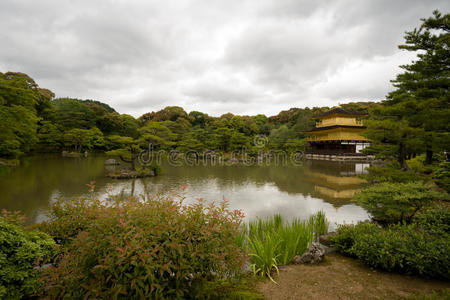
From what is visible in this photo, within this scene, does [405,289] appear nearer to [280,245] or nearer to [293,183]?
[280,245]

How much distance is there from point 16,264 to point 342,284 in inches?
136

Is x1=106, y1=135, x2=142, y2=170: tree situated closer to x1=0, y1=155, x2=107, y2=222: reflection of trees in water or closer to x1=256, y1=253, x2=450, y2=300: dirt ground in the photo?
x1=0, y1=155, x2=107, y2=222: reflection of trees in water

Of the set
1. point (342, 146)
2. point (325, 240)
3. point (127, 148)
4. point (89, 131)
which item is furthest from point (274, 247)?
point (89, 131)

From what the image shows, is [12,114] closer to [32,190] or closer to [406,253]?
[32,190]

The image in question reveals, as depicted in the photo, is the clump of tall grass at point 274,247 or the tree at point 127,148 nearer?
the clump of tall grass at point 274,247

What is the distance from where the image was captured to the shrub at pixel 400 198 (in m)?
4.16

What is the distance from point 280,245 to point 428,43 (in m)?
7.46

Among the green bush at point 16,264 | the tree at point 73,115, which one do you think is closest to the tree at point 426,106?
the green bush at point 16,264

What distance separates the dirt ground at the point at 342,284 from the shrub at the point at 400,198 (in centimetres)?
192

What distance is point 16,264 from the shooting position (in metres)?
2.00

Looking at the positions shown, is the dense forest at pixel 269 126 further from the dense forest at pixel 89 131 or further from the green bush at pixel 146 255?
the green bush at pixel 146 255

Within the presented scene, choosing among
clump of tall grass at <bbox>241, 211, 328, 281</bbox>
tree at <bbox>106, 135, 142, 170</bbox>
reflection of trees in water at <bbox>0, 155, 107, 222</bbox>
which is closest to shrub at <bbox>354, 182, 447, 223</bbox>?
clump of tall grass at <bbox>241, 211, 328, 281</bbox>

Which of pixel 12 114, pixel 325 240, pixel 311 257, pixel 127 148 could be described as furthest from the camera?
pixel 127 148

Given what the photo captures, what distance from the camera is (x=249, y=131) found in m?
35.2
